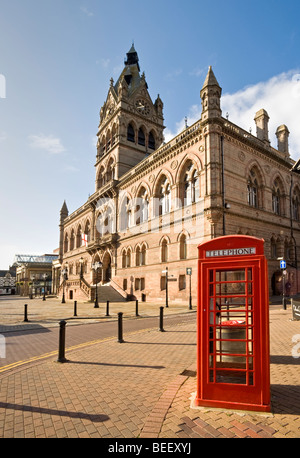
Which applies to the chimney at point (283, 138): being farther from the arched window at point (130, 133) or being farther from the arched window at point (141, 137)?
the arched window at point (130, 133)

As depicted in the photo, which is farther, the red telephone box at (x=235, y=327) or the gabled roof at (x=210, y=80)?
the gabled roof at (x=210, y=80)

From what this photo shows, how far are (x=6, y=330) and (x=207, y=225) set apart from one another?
48.5 ft

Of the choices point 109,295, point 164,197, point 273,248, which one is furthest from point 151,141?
point 273,248

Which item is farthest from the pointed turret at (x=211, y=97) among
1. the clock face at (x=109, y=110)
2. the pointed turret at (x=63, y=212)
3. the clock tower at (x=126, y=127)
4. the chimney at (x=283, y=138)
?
the pointed turret at (x=63, y=212)

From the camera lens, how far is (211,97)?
22344 mm

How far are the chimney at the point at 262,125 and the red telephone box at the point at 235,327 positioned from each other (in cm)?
2652

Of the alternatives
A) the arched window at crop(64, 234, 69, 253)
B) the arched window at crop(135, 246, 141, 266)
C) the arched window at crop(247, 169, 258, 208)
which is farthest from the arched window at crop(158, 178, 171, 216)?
the arched window at crop(64, 234, 69, 253)

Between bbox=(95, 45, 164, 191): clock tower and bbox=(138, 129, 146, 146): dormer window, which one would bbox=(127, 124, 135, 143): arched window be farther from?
bbox=(138, 129, 146, 146): dormer window

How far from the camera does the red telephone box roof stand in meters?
Result: 4.14

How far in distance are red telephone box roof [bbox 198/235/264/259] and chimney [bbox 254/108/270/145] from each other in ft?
86.8

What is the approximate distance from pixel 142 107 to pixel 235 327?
130ft

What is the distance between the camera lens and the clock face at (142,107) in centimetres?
3966
